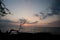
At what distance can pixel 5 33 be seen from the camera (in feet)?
27.9
